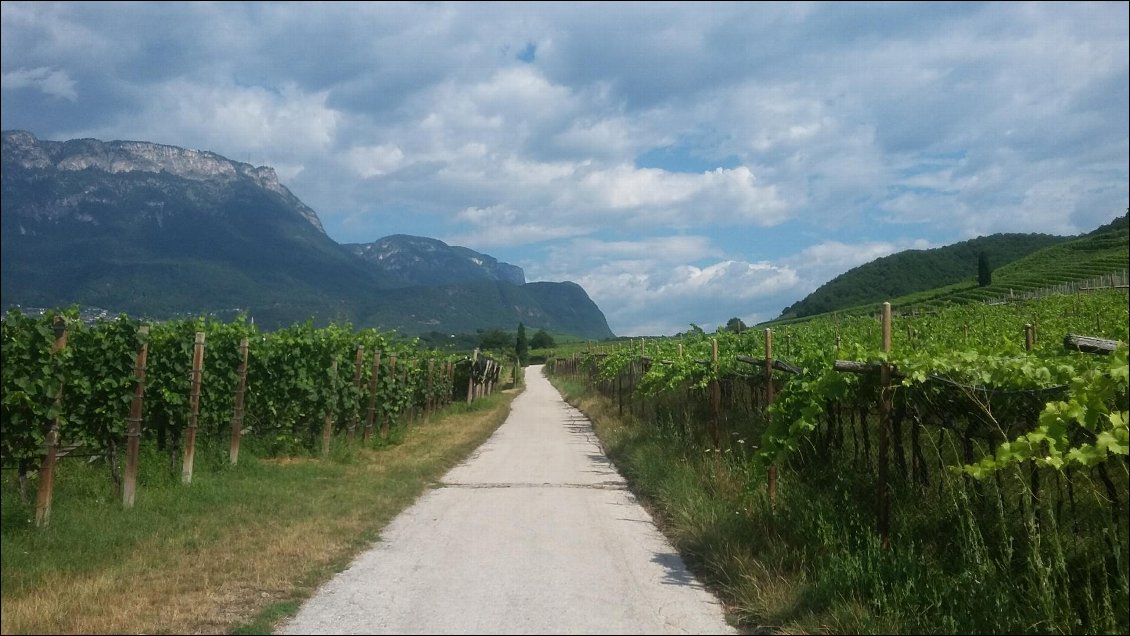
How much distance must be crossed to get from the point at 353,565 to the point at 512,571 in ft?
4.64

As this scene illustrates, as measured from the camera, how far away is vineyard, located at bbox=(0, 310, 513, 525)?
24.6ft

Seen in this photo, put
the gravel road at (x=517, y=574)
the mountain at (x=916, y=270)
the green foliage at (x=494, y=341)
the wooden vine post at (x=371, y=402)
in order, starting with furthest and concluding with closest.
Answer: the green foliage at (x=494, y=341)
the mountain at (x=916, y=270)
the wooden vine post at (x=371, y=402)
the gravel road at (x=517, y=574)

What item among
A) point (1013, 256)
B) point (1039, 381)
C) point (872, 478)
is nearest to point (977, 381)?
point (1039, 381)

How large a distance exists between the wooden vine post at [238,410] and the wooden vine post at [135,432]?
2.93 metres

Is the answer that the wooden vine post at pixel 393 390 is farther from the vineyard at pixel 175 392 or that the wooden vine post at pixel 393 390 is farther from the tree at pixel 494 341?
the tree at pixel 494 341

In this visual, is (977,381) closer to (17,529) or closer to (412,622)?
(412,622)

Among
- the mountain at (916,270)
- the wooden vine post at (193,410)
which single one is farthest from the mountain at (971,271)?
the wooden vine post at (193,410)

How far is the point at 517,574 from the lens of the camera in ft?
20.5

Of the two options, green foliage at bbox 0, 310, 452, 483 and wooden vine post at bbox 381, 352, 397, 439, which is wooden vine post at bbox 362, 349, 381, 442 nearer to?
green foliage at bbox 0, 310, 452, 483

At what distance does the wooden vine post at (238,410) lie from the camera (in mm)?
12055

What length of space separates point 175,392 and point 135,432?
2805mm

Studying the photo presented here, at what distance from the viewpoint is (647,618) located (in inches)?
203

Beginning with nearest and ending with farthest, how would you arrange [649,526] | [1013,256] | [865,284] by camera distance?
[649,526] → [865,284] → [1013,256]

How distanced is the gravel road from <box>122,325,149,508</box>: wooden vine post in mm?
2844
